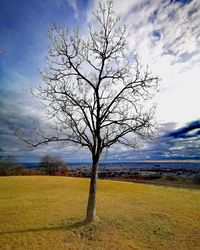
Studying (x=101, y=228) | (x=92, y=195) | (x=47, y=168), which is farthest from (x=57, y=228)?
(x=47, y=168)

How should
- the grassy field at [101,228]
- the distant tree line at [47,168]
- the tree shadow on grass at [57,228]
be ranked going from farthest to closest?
the distant tree line at [47,168], the tree shadow on grass at [57,228], the grassy field at [101,228]

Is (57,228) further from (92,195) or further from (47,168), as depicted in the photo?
(47,168)

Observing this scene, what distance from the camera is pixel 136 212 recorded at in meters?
17.2

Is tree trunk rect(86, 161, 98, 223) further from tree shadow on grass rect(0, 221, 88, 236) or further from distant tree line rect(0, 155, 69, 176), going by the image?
distant tree line rect(0, 155, 69, 176)

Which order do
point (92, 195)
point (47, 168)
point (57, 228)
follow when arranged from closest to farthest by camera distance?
point (57, 228) → point (92, 195) → point (47, 168)

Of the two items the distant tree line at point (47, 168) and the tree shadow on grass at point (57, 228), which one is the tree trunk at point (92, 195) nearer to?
the tree shadow on grass at point (57, 228)

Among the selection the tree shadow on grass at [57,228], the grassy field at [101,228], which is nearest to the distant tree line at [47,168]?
the grassy field at [101,228]

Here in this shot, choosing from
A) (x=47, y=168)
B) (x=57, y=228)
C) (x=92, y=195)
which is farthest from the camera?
(x=47, y=168)

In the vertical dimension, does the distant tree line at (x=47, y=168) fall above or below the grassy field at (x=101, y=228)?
above

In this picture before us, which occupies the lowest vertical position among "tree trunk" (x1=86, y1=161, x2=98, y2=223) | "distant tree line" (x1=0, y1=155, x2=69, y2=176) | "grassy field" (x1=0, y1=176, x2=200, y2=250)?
"grassy field" (x1=0, y1=176, x2=200, y2=250)

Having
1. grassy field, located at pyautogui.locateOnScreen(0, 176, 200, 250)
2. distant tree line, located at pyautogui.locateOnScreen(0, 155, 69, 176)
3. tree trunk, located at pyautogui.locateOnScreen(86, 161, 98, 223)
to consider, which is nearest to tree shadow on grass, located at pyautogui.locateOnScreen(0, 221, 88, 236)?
grassy field, located at pyautogui.locateOnScreen(0, 176, 200, 250)

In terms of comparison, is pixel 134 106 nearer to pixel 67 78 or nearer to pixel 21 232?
pixel 67 78

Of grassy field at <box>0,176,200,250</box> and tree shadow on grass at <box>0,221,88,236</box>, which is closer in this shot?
grassy field at <box>0,176,200,250</box>

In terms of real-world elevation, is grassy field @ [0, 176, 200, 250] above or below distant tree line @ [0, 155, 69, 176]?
below
